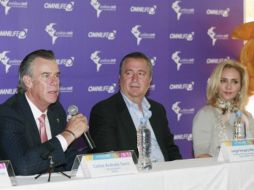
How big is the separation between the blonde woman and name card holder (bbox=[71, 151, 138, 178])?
1309 millimetres

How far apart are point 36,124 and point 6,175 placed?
2.70 feet

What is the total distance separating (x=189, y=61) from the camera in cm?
570

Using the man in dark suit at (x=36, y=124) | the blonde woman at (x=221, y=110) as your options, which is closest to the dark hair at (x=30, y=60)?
the man in dark suit at (x=36, y=124)

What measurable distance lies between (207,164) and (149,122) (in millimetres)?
934

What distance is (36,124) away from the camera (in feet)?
9.91

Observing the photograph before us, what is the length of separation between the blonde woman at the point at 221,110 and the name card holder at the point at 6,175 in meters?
1.76

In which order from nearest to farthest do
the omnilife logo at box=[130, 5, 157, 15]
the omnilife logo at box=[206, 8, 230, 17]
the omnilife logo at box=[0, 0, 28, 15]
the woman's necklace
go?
the woman's necklace → the omnilife logo at box=[0, 0, 28, 15] → the omnilife logo at box=[130, 5, 157, 15] → the omnilife logo at box=[206, 8, 230, 17]

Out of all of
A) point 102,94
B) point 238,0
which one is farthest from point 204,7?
point 102,94

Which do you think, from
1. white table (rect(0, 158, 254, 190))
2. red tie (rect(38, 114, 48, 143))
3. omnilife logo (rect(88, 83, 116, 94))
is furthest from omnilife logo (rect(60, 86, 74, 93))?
white table (rect(0, 158, 254, 190))

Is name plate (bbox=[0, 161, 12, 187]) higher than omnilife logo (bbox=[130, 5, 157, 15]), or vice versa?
omnilife logo (bbox=[130, 5, 157, 15])

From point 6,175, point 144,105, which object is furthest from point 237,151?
point 6,175

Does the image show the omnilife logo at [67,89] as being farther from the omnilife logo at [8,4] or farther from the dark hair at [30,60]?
the dark hair at [30,60]

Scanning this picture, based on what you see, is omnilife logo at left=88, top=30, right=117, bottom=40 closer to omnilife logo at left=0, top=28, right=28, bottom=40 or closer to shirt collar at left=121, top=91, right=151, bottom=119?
omnilife logo at left=0, top=28, right=28, bottom=40

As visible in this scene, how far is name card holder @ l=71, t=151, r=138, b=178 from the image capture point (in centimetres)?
240
